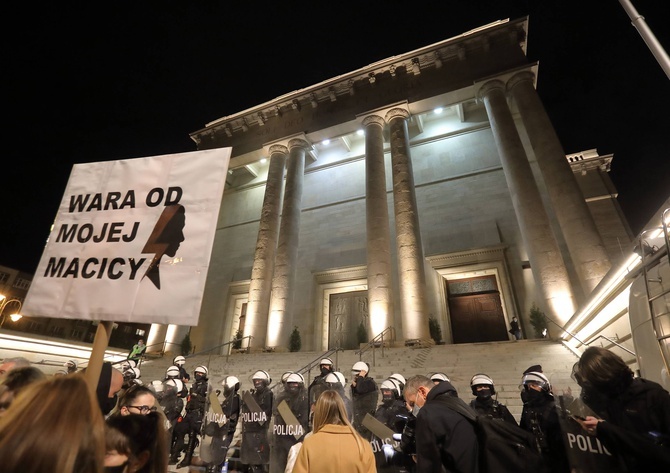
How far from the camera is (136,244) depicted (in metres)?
2.27

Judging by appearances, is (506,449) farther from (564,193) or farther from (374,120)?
(374,120)

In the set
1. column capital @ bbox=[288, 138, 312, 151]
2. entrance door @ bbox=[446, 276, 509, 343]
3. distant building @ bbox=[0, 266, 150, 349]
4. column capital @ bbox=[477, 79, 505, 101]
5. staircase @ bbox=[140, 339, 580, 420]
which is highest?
column capital @ bbox=[477, 79, 505, 101]

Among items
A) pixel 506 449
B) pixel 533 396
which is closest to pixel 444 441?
pixel 506 449

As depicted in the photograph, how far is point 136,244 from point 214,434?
4.16 m

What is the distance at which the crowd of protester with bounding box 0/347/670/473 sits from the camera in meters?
1.17

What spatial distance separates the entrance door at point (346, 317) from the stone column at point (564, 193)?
958 centimetres

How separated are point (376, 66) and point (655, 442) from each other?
19718mm

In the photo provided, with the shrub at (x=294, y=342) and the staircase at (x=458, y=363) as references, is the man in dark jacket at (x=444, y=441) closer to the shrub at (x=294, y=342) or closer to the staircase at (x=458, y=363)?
the staircase at (x=458, y=363)

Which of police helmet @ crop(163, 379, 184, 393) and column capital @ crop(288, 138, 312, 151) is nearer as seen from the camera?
police helmet @ crop(163, 379, 184, 393)

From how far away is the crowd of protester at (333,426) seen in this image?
1.17 meters

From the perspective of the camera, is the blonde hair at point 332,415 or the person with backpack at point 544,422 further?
the person with backpack at point 544,422

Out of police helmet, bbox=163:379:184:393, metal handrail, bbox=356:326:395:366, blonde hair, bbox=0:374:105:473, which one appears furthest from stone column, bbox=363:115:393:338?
blonde hair, bbox=0:374:105:473

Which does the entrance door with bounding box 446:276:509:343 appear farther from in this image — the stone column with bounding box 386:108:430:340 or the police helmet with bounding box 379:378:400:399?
the police helmet with bounding box 379:378:400:399

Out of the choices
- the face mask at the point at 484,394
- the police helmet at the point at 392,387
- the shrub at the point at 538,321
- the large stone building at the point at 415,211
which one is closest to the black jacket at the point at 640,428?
the face mask at the point at 484,394
